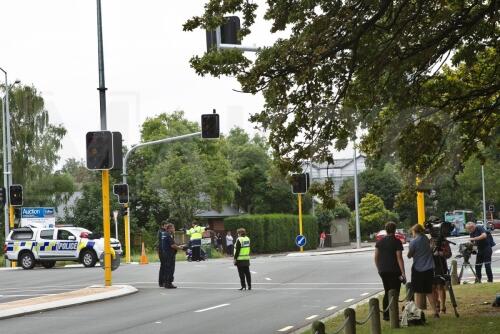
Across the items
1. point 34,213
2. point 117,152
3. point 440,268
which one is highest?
point 117,152

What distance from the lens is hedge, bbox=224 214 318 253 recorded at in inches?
2185

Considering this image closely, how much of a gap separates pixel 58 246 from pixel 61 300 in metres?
16.6

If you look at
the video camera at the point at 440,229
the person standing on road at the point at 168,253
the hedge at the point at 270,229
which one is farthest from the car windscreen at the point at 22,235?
the video camera at the point at 440,229

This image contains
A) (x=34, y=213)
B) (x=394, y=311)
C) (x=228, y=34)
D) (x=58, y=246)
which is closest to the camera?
(x=394, y=311)

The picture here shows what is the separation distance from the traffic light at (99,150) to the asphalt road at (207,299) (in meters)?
3.37

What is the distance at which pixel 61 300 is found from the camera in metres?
19.2

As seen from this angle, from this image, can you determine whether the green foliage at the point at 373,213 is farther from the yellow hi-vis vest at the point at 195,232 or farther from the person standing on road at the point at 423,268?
the person standing on road at the point at 423,268

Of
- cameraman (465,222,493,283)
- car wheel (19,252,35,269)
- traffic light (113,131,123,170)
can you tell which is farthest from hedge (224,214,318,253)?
cameraman (465,222,493,283)

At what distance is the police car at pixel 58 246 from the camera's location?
35.3m

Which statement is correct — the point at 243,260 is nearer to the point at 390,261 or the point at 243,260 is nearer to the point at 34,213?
the point at 390,261

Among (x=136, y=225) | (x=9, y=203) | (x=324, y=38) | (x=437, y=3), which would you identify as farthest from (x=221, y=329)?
(x=136, y=225)

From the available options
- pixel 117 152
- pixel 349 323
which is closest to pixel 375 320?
pixel 349 323

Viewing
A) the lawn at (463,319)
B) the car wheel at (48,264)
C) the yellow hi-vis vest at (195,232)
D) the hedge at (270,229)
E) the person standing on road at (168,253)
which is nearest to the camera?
the lawn at (463,319)

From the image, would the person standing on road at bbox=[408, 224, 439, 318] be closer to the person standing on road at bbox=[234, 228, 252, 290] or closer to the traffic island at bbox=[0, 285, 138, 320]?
the person standing on road at bbox=[234, 228, 252, 290]
